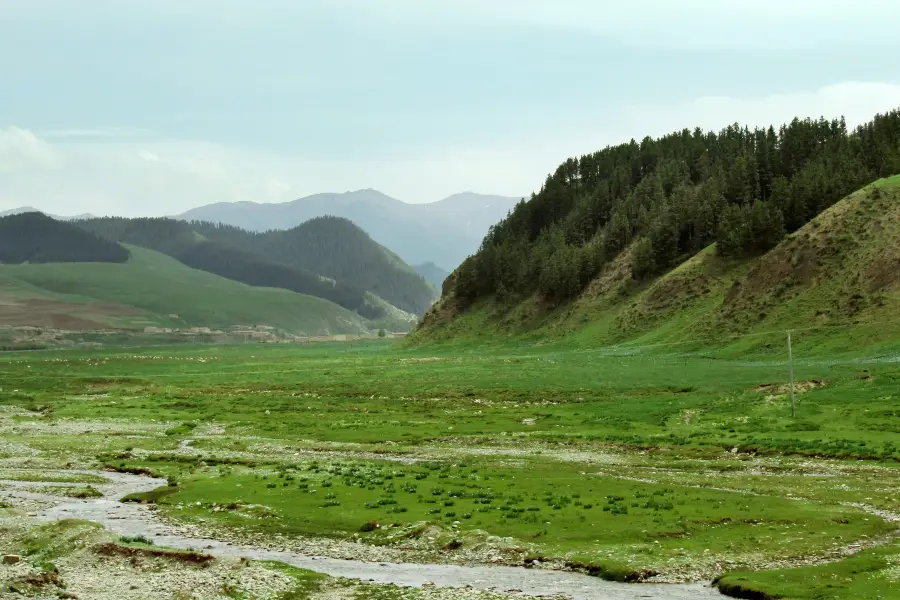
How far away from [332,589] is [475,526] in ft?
37.2

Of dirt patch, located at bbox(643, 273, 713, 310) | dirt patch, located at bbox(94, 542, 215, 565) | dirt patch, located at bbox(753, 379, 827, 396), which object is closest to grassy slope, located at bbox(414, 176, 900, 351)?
dirt patch, located at bbox(643, 273, 713, 310)

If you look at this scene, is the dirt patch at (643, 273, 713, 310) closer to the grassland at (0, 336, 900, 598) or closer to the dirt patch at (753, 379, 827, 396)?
the grassland at (0, 336, 900, 598)

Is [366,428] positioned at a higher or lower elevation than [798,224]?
lower

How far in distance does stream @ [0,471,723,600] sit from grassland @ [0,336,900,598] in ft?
4.27

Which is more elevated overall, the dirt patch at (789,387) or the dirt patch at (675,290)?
the dirt patch at (675,290)

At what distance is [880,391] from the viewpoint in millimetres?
85875

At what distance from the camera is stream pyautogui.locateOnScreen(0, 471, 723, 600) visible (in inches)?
1308

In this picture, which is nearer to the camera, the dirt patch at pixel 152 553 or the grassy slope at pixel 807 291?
the dirt patch at pixel 152 553

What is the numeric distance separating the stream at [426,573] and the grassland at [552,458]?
1.30 meters

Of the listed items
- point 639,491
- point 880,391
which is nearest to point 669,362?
point 880,391

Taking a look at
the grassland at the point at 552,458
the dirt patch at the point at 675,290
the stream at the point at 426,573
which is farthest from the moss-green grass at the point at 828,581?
the dirt patch at the point at 675,290

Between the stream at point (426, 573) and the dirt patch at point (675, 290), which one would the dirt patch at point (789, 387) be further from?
the dirt patch at point (675, 290)

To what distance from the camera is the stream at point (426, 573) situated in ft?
109

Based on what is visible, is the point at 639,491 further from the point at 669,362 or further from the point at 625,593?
the point at 669,362
